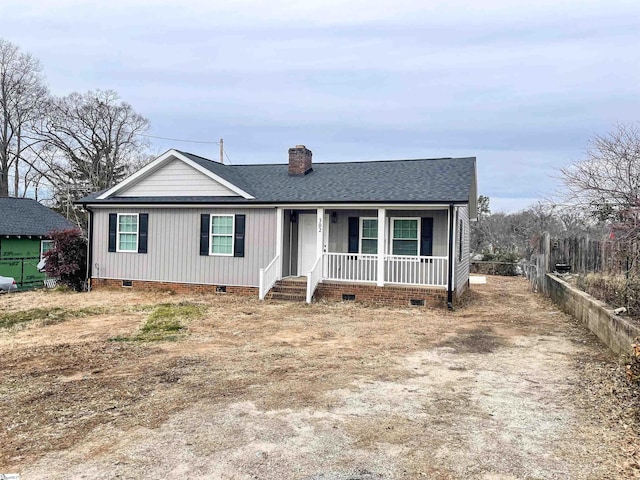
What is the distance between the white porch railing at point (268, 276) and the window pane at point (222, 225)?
66.1 inches

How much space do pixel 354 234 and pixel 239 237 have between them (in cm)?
334

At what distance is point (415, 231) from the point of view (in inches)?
532

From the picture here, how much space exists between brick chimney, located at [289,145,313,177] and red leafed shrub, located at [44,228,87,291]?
7409 millimetres

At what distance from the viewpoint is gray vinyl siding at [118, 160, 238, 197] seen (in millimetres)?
14305

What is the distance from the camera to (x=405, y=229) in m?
13.6

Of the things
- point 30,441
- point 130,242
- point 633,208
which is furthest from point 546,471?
point 130,242

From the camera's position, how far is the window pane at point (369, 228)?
546 inches

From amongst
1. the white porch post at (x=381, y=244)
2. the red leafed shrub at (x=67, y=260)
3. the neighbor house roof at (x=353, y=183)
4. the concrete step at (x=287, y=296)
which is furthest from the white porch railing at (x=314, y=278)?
the red leafed shrub at (x=67, y=260)

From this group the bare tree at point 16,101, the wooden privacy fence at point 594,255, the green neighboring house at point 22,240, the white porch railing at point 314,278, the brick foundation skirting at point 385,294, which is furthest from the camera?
the bare tree at point 16,101

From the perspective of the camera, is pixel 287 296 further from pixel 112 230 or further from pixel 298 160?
pixel 112 230

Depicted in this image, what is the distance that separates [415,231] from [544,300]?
443cm

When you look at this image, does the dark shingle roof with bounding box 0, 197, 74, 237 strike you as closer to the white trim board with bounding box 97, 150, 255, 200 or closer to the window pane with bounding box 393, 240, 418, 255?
the white trim board with bounding box 97, 150, 255, 200

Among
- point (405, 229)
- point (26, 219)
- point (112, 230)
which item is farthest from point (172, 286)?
point (26, 219)

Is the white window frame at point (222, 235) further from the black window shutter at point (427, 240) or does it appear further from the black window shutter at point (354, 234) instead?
the black window shutter at point (427, 240)
